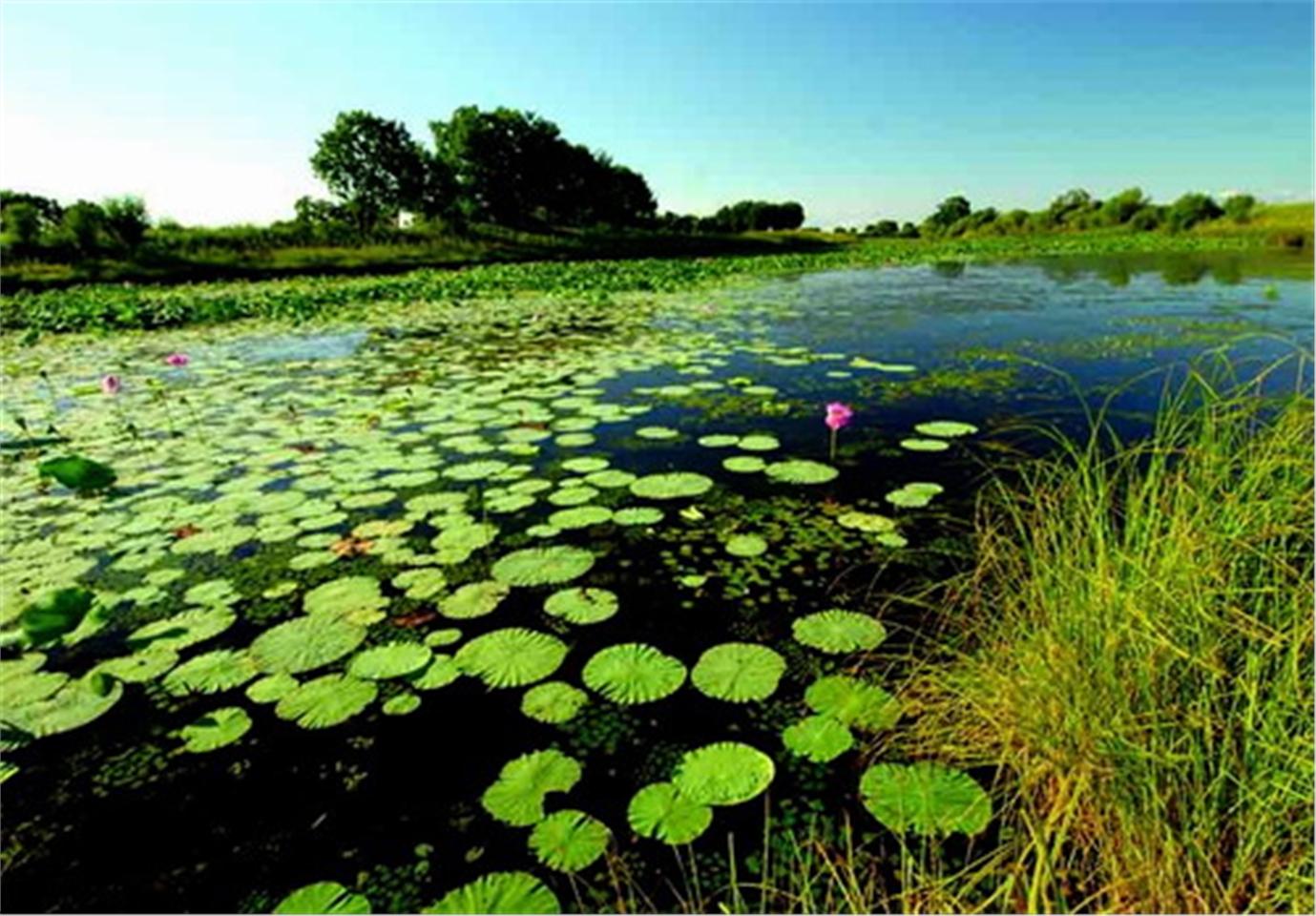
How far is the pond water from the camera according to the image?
160 cm

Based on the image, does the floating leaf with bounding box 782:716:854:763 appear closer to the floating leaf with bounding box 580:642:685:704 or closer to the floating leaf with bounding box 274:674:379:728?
the floating leaf with bounding box 580:642:685:704

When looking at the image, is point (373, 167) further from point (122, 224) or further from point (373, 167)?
point (122, 224)

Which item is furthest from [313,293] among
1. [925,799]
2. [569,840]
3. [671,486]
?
[925,799]

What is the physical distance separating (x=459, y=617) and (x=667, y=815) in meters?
A: 1.18

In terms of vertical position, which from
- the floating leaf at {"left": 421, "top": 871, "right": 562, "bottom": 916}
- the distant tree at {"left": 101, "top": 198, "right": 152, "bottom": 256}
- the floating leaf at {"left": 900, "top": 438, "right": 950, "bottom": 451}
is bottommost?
the floating leaf at {"left": 421, "top": 871, "right": 562, "bottom": 916}

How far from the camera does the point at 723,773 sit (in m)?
1.70

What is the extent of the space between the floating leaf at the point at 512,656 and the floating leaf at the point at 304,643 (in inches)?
Answer: 16.6

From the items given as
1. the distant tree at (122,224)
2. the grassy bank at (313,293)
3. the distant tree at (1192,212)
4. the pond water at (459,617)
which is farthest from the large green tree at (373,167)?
the distant tree at (1192,212)

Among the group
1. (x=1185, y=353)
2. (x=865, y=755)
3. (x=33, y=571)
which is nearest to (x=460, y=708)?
(x=865, y=755)

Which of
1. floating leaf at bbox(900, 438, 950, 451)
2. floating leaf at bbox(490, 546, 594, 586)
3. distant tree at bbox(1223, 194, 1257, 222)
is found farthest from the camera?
distant tree at bbox(1223, 194, 1257, 222)

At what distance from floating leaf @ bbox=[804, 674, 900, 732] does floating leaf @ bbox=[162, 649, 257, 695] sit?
1777mm

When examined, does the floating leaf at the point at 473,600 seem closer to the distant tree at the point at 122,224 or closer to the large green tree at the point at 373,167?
the distant tree at the point at 122,224

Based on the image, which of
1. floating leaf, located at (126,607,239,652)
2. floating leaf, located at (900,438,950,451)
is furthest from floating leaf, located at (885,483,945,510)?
floating leaf, located at (126,607,239,652)

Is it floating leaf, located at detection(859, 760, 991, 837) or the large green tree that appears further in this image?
the large green tree
